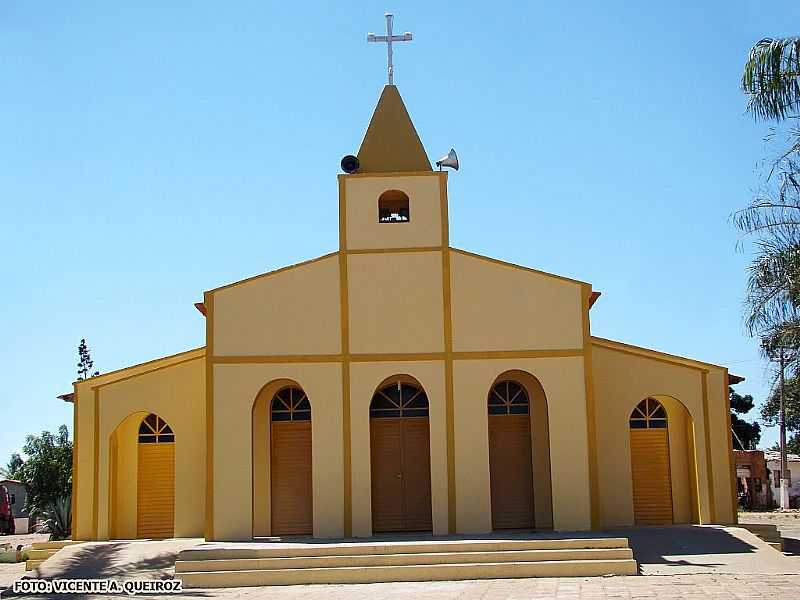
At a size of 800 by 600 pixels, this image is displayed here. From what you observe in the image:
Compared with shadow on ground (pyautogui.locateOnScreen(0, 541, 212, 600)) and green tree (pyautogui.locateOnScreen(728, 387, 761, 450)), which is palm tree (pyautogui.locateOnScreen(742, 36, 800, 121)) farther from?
green tree (pyautogui.locateOnScreen(728, 387, 761, 450))

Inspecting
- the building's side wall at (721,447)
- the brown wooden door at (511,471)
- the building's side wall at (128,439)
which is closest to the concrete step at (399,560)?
the brown wooden door at (511,471)

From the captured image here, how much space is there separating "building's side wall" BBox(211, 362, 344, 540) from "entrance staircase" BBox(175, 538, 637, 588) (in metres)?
1.87

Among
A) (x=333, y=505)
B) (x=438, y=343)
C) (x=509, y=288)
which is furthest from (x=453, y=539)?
(x=509, y=288)

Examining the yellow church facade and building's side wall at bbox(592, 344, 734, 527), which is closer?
the yellow church facade

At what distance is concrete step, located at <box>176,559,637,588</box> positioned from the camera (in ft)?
55.0

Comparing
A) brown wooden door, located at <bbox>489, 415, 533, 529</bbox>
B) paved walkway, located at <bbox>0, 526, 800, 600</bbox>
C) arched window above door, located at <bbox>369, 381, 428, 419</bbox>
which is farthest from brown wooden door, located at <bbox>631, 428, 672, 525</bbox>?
arched window above door, located at <bbox>369, 381, 428, 419</bbox>

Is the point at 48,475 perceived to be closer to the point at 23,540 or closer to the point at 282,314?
the point at 23,540

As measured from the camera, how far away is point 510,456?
2128cm

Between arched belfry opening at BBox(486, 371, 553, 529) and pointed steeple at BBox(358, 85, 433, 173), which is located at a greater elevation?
pointed steeple at BBox(358, 85, 433, 173)

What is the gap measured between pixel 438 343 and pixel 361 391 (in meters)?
1.86

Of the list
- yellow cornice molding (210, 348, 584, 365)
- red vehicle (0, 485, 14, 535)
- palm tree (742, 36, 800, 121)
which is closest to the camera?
palm tree (742, 36, 800, 121)

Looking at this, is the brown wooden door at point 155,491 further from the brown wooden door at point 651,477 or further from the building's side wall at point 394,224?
the brown wooden door at point 651,477

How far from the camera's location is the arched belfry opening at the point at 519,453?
21.0m

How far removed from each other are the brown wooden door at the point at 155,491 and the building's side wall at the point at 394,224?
6.40 m
